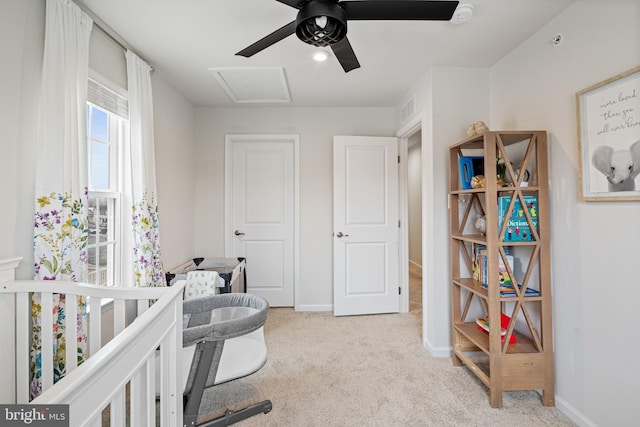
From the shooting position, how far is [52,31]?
140cm

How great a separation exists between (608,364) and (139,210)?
300cm

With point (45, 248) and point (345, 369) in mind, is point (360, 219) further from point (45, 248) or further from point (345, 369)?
point (45, 248)

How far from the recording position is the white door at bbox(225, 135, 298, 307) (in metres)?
3.35

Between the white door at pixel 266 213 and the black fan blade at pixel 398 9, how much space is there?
2.12m

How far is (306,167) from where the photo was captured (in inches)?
130

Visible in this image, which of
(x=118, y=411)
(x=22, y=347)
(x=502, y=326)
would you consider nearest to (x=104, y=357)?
(x=118, y=411)

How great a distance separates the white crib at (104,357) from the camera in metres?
0.58

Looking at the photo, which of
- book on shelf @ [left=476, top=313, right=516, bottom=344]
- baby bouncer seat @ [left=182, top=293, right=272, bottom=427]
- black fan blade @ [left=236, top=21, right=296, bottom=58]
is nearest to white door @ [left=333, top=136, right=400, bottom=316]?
book on shelf @ [left=476, top=313, right=516, bottom=344]

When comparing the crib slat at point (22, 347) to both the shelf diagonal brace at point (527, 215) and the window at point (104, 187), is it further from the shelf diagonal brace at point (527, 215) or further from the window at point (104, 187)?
the shelf diagonal brace at point (527, 215)

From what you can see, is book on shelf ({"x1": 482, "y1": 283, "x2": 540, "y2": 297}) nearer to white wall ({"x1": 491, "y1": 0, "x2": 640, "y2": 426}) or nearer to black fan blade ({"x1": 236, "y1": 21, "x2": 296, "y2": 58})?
white wall ({"x1": 491, "y1": 0, "x2": 640, "y2": 426})

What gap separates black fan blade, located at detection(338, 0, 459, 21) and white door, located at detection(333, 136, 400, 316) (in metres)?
1.84

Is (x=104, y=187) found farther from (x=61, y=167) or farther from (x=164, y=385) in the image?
(x=164, y=385)

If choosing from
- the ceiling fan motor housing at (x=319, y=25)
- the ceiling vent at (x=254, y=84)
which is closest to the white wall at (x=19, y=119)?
the ceiling vent at (x=254, y=84)

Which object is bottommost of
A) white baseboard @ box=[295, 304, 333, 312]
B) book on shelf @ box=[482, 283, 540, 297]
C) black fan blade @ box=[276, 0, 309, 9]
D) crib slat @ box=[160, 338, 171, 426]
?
white baseboard @ box=[295, 304, 333, 312]
